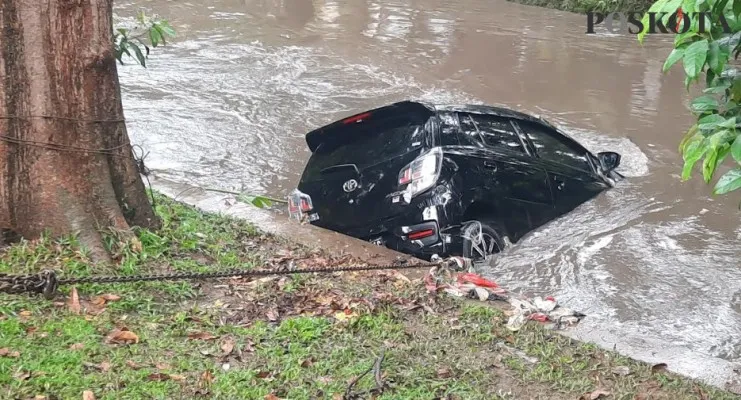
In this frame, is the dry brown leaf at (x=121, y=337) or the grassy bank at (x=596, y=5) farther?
the grassy bank at (x=596, y=5)

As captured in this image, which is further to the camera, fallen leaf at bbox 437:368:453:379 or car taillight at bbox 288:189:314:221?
car taillight at bbox 288:189:314:221

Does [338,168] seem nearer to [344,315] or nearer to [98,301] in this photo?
[344,315]

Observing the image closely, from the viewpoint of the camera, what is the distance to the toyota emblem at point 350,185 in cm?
696

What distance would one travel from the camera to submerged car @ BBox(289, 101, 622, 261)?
668cm

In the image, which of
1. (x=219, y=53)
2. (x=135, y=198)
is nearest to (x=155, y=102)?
(x=219, y=53)

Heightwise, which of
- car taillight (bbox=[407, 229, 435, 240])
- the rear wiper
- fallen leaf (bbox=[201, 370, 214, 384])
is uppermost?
the rear wiper

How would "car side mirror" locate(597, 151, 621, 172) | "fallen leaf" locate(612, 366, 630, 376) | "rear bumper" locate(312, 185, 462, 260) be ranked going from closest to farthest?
"fallen leaf" locate(612, 366, 630, 376)
"rear bumper" locate(312, 185, 462, 260)
"car side mirror" locate(597, 151, 621, 172)

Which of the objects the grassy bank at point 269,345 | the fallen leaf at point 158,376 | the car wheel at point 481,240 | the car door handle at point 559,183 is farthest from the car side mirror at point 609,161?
the fallen leaf at point 158,376

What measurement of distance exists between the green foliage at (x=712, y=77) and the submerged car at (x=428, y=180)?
3542 mm

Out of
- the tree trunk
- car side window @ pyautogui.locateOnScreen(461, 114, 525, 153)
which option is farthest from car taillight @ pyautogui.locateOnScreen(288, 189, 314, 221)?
the tree trunk

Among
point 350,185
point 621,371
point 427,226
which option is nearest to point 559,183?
point 427,226

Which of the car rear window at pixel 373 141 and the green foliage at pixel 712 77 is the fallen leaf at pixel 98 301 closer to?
the car rear window at pixel 373 141

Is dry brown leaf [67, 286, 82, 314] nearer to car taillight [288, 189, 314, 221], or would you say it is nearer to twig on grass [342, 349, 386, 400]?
twig on grass [342, 349, 386, 400]

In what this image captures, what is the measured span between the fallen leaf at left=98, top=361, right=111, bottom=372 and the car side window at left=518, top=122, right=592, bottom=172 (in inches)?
204
